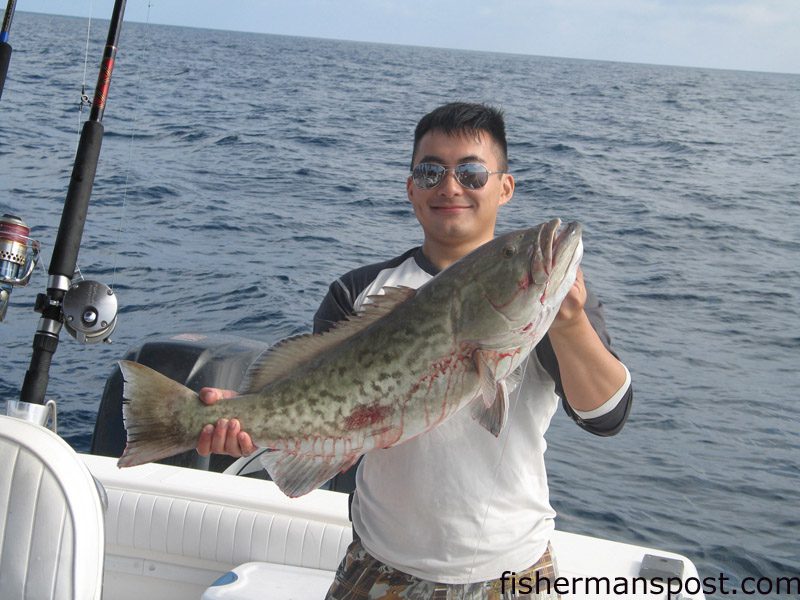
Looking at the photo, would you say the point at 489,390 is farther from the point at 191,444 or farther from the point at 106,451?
the point at 106,451

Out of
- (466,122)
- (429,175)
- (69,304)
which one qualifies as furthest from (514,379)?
(69,304)

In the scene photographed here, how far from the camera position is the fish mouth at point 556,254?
80.8 inches

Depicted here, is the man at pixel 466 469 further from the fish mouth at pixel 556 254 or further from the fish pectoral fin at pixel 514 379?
the fish mouth at pixel 556 254

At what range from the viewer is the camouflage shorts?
2.45 meters

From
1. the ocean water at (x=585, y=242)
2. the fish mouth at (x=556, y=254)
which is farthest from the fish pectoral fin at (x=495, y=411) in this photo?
the ocean water at (x=585, y=242)

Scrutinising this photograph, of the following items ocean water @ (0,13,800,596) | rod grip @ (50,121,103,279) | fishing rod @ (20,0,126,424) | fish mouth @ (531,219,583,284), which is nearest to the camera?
fish mouth @ (531,219,583,284)

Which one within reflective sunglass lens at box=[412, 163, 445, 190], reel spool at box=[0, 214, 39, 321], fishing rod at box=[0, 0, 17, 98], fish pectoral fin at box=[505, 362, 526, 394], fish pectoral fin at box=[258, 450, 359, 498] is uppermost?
fishing rod at box=[0, 0, 17, 98]

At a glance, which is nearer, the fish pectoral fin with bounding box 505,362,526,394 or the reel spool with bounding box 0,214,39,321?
the fish pectoral fin with bounding box 505,362,526,394

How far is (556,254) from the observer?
2.05m

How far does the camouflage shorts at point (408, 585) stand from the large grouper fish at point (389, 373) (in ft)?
1.27

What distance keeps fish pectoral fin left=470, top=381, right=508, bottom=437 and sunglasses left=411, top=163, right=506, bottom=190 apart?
72 cm

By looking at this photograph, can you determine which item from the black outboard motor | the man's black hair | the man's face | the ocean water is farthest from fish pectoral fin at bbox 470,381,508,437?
the ocean water

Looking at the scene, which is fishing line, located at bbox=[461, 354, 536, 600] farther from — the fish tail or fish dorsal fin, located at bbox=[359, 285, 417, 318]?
the fish tail

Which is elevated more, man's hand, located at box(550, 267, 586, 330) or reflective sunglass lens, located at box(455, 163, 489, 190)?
reflective sunglass lens, located at box(455, 163, 489, 190)
